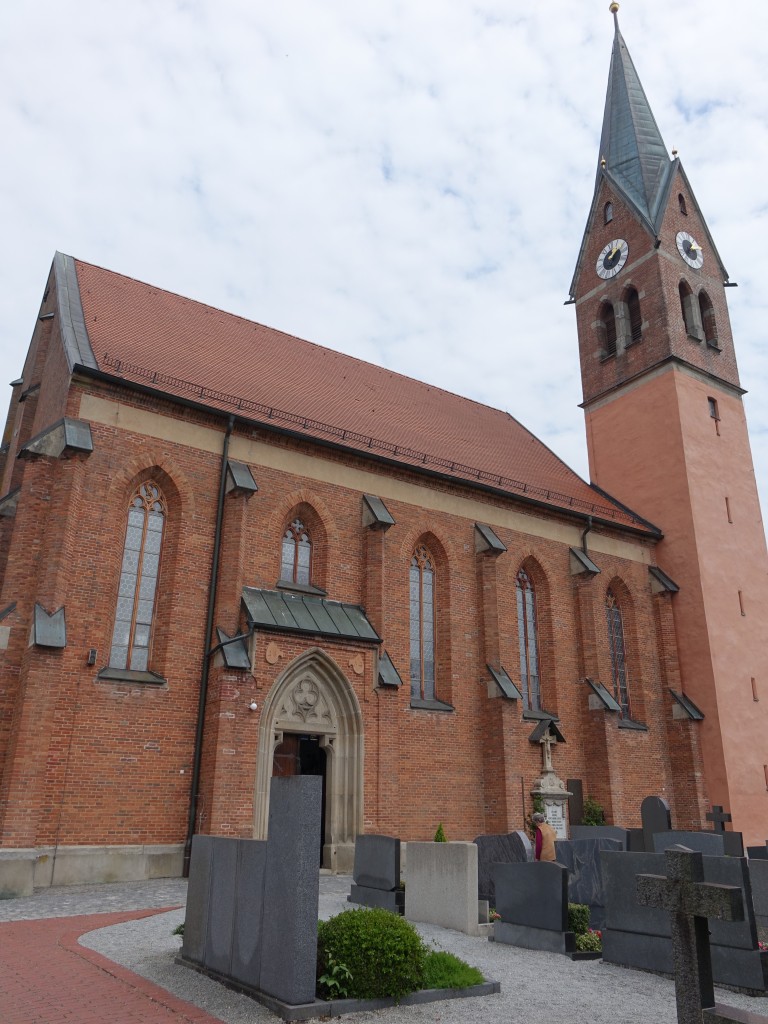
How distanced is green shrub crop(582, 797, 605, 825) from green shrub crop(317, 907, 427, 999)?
45.7 ft

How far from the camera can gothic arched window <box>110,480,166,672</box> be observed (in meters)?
14.6

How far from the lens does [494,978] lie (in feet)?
24.1

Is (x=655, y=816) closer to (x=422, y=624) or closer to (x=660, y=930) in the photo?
(x=422, y=624)

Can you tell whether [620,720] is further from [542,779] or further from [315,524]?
[315,524]

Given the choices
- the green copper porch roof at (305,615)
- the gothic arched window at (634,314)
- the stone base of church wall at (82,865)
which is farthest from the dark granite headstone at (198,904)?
the gothic arched window at (634,314)

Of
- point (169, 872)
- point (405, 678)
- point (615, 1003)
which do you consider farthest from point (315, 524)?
point (615, 1003)

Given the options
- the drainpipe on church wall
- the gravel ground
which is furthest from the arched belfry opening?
the gravel ground

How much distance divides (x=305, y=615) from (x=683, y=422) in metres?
14.9

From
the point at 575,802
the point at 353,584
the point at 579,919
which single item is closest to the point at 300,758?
the point at 353,584

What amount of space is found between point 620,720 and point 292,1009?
17157 mm

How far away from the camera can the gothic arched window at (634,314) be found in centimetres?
2713

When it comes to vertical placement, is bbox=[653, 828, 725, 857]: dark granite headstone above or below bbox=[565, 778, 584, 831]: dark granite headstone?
below

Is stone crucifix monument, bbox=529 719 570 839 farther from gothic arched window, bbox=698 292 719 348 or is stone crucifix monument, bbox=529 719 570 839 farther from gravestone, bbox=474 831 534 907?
gothic arched window, bbox=698 292 719 348

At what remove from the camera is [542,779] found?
1842 cm
